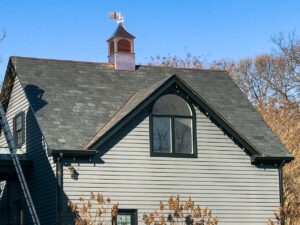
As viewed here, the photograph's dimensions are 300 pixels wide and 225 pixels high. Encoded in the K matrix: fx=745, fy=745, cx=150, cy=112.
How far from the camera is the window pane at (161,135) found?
85.7 feet

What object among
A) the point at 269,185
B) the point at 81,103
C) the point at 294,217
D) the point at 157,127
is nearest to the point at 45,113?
the point at 81,103

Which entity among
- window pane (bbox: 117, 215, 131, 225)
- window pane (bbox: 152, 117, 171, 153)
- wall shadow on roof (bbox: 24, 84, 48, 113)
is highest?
wall shadow on roof (bbox: 24, 84, 48, 113)

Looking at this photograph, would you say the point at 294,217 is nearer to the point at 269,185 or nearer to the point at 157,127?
the point at 269,185

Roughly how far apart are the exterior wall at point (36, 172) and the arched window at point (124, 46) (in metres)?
4.31

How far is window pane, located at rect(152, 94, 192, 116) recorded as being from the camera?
26.4 m

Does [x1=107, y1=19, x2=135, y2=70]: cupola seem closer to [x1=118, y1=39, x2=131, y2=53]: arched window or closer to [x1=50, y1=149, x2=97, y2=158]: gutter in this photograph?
[x1=118, y1=39, x2=131, y2=53]: arched window

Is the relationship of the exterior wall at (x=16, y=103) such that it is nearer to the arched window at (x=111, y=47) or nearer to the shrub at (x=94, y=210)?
the arched window at (x=111, y=47)

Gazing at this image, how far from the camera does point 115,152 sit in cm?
2534

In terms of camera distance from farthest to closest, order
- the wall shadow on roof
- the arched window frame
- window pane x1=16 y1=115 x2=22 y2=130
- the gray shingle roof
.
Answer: window pane x1=16 y1=115 x2=22 y2=130 → the wall shadow on roof → the arched window frame → the gray shingle roof

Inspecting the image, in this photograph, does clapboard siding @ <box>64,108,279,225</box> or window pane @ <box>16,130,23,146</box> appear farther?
window pane @ <box>16,130,23,146</box>

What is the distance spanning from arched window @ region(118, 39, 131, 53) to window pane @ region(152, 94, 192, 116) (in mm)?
4303

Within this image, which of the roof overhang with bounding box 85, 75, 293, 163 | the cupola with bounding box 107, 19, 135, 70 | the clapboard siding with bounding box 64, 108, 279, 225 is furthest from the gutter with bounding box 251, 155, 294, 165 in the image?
the cupola with bounding box 107, 19, 135, 70

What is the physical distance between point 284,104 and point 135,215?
69.4 feet

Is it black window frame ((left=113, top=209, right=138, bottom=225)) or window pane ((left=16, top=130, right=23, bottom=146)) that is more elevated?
window pane ((left=16, top=130, right=23, bottom=146))
